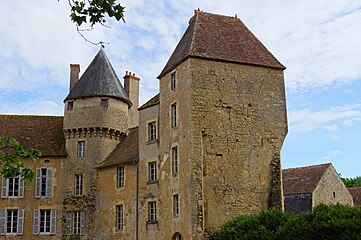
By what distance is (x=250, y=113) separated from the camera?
23688mm

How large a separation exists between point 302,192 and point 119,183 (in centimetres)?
1287

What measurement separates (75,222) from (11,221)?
11.3 ft

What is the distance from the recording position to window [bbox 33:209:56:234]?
1122 inches

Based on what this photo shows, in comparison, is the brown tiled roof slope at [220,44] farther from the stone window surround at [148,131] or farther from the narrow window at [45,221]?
the narrow window at [45,221]

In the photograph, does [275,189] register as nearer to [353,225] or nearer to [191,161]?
[191,161]

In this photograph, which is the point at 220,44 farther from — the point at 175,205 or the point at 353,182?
the point at 353,182

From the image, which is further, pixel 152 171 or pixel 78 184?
pixel 78 184

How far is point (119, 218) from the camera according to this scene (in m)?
27.4

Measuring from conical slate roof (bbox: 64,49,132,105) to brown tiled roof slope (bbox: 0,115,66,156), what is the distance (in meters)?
2.30

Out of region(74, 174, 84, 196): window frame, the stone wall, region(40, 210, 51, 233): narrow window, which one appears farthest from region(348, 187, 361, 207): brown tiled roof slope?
region(40, 210, 51, 233): narrow window

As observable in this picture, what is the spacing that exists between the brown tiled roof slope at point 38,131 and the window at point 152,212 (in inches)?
272

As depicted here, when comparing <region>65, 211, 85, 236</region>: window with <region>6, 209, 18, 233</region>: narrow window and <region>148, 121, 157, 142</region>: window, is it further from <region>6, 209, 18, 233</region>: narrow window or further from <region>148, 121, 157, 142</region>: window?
<region>148, 121, 157, 142</region>: window

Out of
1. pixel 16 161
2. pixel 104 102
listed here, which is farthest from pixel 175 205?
pixel 16 161

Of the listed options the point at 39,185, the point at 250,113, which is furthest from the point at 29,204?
the point at 250,113
